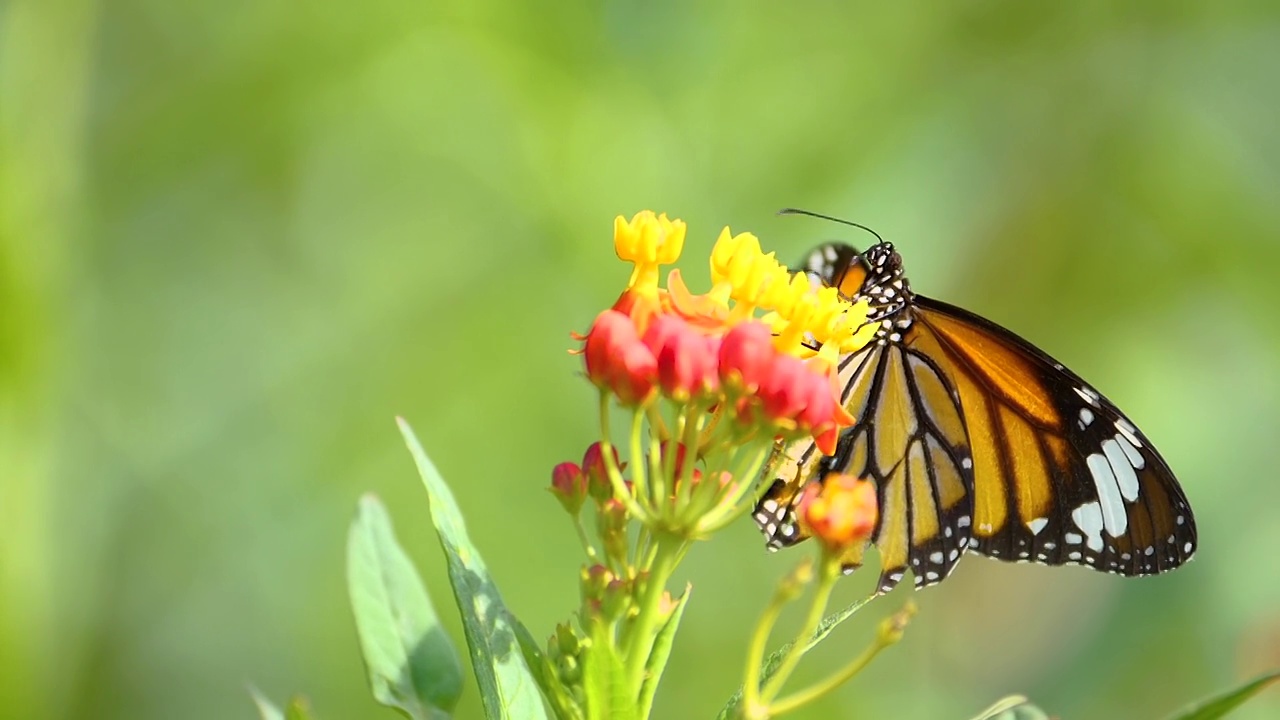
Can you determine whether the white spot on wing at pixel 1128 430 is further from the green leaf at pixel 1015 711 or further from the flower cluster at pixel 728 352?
the green leaf at pixel 1015 711

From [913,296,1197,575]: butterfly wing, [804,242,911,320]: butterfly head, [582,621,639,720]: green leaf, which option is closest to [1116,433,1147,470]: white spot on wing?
[913,296,1197,575]: butterfly wing

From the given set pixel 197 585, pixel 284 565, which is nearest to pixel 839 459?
pixel 284 565

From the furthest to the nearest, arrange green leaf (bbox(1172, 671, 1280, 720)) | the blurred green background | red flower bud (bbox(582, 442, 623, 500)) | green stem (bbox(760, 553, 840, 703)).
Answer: the blurred green background → red flower bud (bbox(582, 442, 623, 500)) → green stem (bbox(760, 553, 840, 703)) → green leaf (bbox(1172, 671, 1280, 720))

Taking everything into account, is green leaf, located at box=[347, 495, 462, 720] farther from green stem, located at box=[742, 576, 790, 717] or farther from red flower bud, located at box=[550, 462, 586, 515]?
green stem, located at box=[742, 576, 790, 717]

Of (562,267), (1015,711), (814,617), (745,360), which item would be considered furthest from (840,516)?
(562,267)

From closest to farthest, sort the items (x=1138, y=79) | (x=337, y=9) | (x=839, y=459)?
1. (x=839, y=459)
2. (x=337, y=9)
3. (x=1138, y=79)

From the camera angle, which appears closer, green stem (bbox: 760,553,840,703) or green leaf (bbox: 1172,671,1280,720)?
green leaf (bbox: 1172,671,1280,720)

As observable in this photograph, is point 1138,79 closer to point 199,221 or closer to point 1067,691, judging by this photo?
point 1067,691

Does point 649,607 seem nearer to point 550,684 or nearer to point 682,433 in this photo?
point 550,684
